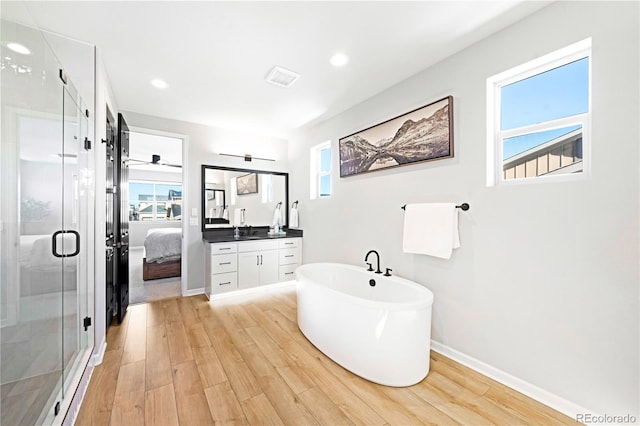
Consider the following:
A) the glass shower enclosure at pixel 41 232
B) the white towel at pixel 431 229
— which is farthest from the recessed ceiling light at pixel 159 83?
the white towel at pixel 431 229

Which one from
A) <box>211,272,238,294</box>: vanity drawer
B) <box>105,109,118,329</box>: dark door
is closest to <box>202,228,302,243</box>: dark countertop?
<box>211,272,238,294</box>: vanity drawer

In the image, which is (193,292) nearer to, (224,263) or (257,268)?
(224,263)

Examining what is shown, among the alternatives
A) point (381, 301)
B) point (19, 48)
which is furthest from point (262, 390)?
point (19, 48)

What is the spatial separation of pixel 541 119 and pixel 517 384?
1.87m

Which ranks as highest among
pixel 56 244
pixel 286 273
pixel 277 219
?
pixel 277 219

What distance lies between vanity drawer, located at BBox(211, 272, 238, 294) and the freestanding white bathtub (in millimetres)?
1697

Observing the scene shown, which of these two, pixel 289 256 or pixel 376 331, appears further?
pixel 289 256

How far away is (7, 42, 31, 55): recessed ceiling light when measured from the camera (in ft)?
4.60

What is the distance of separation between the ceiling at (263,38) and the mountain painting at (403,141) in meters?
0.42

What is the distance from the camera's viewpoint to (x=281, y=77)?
2588mm

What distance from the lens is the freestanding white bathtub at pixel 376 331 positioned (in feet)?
6.03

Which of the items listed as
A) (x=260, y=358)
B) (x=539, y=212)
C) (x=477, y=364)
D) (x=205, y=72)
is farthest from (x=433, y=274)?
(x=205, y=72)

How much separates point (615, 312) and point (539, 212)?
0.66m

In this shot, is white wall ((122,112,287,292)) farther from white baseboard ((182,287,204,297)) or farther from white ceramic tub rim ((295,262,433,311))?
white ceramic tub rim ((295,262,433,311))
